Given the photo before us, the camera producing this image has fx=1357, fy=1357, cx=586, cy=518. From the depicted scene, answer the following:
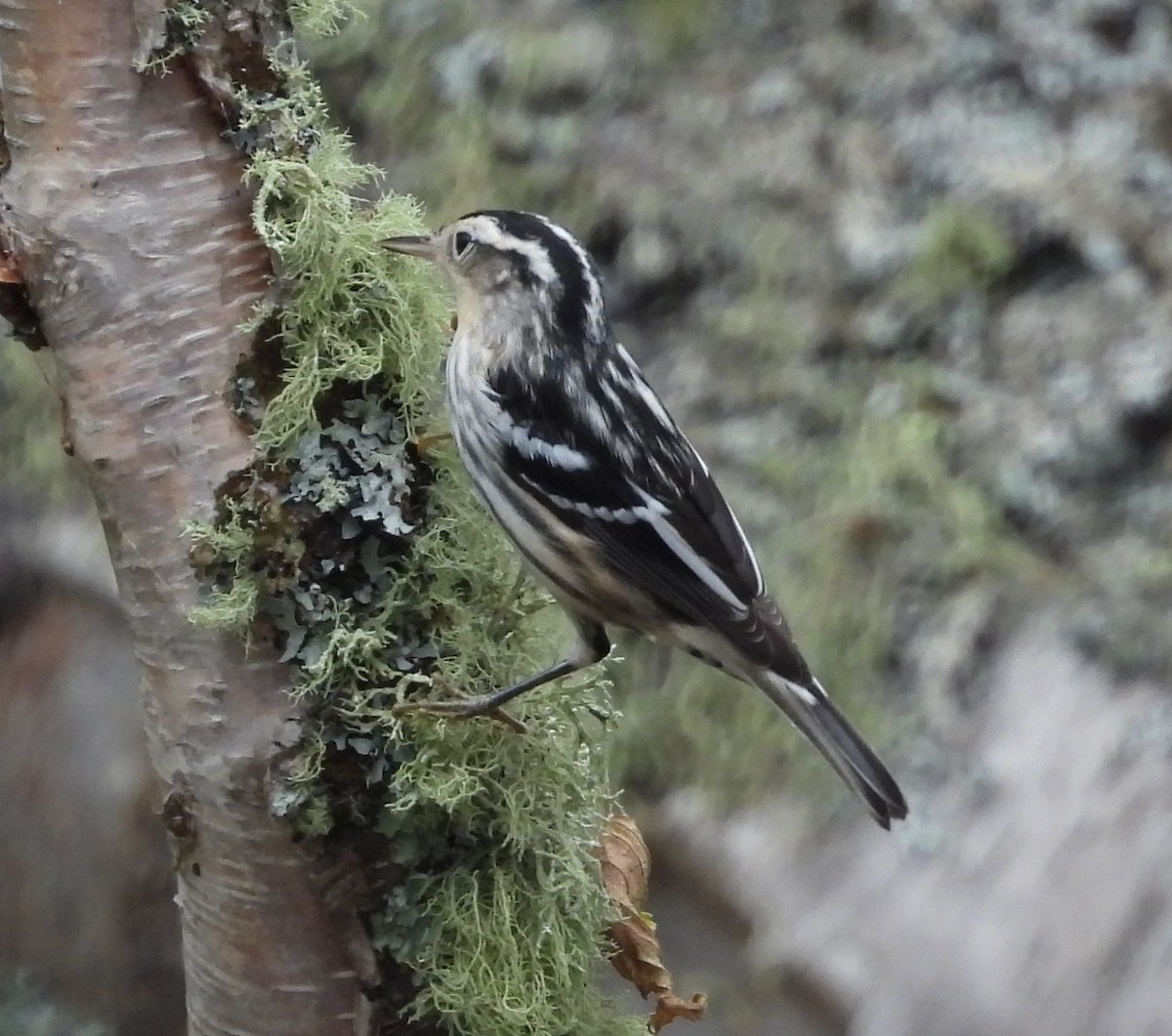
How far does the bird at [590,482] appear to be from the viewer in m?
1.89

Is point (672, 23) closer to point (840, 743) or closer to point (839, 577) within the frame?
point (839, 577)

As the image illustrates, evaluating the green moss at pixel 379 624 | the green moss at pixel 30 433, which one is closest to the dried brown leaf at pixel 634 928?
the green moss at pixel 379 624

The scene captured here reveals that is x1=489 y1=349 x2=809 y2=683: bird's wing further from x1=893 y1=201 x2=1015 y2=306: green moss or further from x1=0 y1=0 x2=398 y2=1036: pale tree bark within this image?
x1=893 y1=201 x2=1015 y2=306: green moss

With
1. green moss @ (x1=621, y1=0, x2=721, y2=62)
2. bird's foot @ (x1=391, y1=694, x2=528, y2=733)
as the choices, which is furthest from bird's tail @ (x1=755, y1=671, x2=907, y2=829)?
green moss @ (x1=621, y1=0, x2=721, y2=62)

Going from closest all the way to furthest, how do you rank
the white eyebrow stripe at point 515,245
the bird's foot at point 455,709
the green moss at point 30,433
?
the bird's foot at point 455,709
the white eyebrow stripe at point 515,245
the green moss at point 30,433

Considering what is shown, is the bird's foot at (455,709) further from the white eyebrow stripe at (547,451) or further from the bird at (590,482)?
the white eyebrow stripe at (547,451)

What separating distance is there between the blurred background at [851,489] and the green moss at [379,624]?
2.28ft

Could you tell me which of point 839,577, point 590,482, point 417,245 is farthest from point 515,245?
point 839,577

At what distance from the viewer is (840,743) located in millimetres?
1930

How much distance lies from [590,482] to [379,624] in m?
0.43

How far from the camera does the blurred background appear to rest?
7.91ft

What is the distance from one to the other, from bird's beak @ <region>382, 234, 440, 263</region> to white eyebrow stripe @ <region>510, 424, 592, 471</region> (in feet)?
0.87

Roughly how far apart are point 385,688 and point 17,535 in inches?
75.3

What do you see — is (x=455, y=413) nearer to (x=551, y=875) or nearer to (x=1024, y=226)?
(x=551, y=875)
